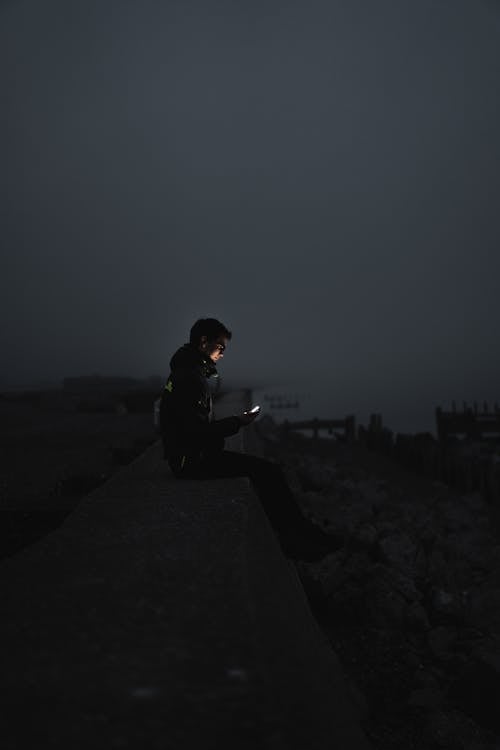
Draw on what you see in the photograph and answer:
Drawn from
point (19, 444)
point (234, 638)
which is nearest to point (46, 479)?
point (19, 444)

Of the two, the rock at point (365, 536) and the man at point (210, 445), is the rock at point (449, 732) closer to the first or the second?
the man at point (210, 445)

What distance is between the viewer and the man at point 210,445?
10.9 feet

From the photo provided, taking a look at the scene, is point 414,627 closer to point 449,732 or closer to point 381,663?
point 381,663

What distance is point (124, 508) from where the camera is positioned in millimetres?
2936

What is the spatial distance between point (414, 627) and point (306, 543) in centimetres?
119

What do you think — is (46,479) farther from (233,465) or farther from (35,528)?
(233,465)

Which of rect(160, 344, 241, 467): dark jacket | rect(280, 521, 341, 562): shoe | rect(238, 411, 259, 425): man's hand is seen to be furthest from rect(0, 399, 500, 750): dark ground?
rect(238, 411, 259, 425): man's hand

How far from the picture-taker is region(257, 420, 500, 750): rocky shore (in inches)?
99.3

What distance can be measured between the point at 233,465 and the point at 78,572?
5.76 feet

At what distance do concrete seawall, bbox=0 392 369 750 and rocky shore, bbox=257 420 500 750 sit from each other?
1202mm

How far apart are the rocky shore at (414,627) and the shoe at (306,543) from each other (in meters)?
0.62

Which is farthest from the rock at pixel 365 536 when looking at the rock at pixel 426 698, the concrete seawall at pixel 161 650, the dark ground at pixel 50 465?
the concrete seawall at pixel 161 650

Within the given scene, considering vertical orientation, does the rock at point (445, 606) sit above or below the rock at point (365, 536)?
below

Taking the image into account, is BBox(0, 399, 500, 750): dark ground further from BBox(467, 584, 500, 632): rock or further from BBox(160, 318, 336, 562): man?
BBox(160, 318, 336, 562): man
